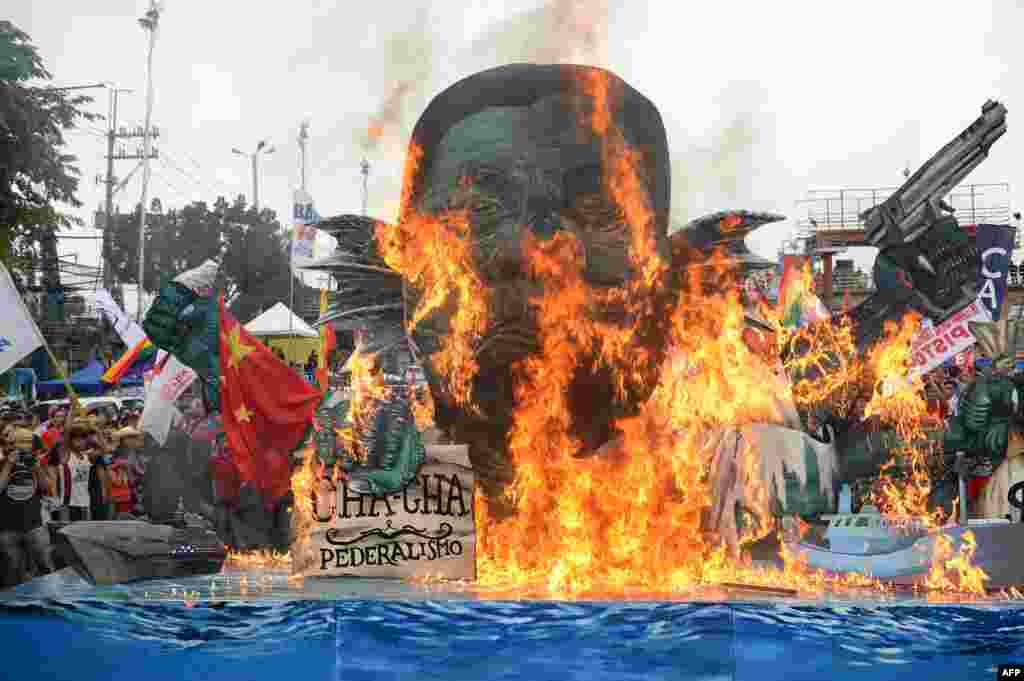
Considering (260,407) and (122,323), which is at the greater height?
(122,323)

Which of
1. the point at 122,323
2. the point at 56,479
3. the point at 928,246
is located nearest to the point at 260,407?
the point at 56,479

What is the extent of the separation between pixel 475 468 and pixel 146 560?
1.93 m

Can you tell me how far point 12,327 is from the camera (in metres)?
8.12

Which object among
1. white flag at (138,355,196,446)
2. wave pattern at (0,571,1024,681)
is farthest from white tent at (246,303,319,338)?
wave pattern at (0,571,1024,681)

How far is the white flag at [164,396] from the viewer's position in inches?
400

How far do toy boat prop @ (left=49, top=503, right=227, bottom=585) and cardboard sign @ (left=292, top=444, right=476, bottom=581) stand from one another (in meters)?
0.82

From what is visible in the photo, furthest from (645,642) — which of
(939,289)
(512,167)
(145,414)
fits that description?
(145,414)

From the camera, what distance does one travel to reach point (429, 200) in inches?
254

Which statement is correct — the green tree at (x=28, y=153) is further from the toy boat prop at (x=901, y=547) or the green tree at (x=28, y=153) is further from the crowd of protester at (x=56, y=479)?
the toy boat prop at (x=901, y=547)

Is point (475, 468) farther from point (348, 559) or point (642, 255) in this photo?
point (642, 255)

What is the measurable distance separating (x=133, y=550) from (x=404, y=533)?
1564 millimetres

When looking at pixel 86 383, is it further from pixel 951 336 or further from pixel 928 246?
pixel 928 246

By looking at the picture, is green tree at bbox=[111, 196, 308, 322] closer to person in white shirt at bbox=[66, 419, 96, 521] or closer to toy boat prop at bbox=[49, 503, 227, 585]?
person in white shirt at bbox=[66, 419, 96, 521]

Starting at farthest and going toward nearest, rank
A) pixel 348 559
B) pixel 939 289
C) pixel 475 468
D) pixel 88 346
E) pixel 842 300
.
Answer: pixel 88 346, pixel 842 300, pixel 939 289, pixel 475 468, pixel 348 559
